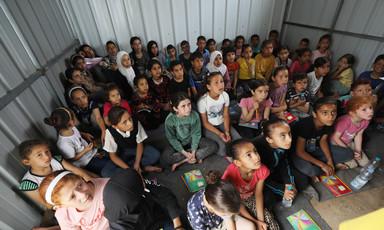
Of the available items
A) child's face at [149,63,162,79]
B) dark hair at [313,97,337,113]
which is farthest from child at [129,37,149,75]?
dark hair at [313,97,337,113]

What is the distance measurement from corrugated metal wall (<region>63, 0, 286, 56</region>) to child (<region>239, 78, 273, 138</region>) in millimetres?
2513

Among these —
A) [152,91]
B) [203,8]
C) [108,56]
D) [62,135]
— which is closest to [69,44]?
[108,56]

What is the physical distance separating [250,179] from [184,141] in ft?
3.09

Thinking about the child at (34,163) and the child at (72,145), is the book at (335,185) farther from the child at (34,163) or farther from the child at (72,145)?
the child at (34,163)

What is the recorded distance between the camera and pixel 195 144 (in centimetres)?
205

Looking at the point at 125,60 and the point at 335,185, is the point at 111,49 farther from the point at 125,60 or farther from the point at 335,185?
the point at 335,185

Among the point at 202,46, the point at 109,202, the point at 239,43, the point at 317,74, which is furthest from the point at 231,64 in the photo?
the point at 109,202

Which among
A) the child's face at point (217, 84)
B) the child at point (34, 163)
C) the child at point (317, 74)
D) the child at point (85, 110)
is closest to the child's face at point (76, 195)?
the child at point (34, 163)

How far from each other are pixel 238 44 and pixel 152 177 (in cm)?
369

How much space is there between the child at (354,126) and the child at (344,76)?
155 centimetres

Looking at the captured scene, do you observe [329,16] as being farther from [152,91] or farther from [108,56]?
[108,56]

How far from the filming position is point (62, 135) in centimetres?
173

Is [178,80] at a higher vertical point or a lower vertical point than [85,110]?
higher

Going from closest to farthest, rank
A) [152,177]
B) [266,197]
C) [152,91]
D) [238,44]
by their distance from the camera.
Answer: [266,197]
[152,177]
[152,91]
[238,44]
